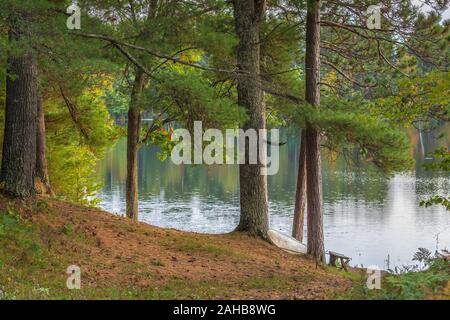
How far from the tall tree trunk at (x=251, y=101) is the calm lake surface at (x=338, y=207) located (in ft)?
8.45

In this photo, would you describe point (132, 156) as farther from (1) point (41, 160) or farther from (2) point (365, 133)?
(2) point (365, 133)

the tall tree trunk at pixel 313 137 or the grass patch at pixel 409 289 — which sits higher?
the tall tree trunk at pixel 313 137

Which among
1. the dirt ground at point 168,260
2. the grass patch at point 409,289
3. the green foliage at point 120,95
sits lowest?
the dirt ground at point 168,260

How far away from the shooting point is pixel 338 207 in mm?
29500

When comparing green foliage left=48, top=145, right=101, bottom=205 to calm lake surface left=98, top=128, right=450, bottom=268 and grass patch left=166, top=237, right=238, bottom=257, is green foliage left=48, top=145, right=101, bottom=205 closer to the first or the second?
calm lake surface left=98, top=128, right=450, bottom=268

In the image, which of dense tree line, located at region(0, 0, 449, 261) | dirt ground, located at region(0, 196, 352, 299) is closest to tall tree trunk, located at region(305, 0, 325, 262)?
dense tree line, located at region(0, 0, 449, 261)

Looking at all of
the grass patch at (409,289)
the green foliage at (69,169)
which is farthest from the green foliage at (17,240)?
the green foliage at (69,169)

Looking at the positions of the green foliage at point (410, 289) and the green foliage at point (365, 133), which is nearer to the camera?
the green foliage at point (410, 289)

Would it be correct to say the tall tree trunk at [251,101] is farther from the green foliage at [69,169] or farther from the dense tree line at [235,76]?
the green foliage at [69,169]

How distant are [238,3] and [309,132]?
309 cm

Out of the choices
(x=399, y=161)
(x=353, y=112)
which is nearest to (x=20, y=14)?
(x=353, y=112)

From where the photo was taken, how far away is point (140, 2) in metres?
13.0

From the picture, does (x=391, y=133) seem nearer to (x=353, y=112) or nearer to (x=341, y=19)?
(x=353, y=112)

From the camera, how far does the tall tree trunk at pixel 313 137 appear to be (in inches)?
446
